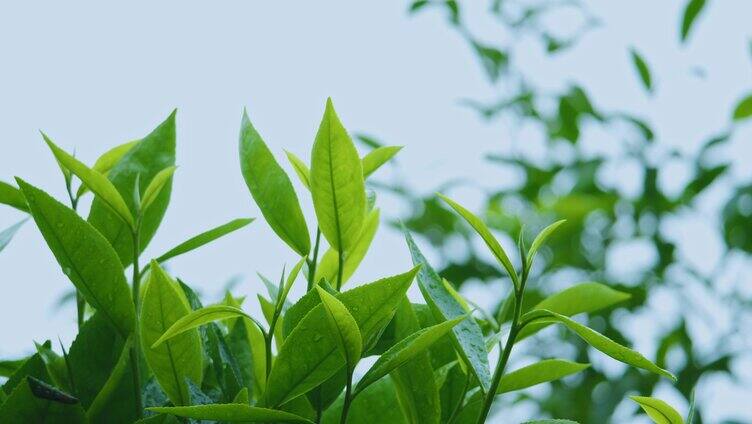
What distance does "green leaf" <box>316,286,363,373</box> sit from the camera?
28cm

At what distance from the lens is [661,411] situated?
33 centimetres

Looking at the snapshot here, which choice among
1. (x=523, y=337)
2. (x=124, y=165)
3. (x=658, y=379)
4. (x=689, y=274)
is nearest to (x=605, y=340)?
(x=523, y=337)

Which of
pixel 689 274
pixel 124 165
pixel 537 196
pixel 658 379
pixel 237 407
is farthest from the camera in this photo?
pixel 537 196

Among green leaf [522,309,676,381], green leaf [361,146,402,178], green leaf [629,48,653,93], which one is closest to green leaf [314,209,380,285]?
green leaf [361,146,402,178]

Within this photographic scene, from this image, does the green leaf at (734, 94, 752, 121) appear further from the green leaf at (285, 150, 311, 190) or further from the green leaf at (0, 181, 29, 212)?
the green leaf at (0, 181, 29, 212)

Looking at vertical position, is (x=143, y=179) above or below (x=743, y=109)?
above

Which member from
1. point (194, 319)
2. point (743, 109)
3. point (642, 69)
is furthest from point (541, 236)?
point (642, 69)

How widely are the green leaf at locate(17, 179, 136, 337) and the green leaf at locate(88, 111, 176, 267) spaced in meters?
0.05

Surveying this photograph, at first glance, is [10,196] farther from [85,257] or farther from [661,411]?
[661,411]

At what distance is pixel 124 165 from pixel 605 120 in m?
1.04

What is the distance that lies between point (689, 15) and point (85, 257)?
3.51 ft

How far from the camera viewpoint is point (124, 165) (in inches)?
15.1

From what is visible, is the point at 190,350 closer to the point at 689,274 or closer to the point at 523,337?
the point at 523,337

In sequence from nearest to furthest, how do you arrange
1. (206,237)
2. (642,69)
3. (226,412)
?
(226,412) → (206,237) → (642,69)
